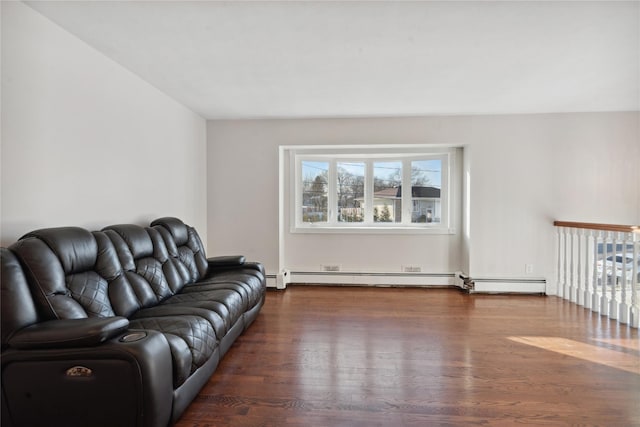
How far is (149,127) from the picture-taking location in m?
3.24

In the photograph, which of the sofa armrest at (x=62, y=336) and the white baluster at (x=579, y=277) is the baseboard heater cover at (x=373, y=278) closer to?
the white baluster at (x=579, y=277)

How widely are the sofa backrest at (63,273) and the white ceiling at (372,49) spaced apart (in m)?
1.40

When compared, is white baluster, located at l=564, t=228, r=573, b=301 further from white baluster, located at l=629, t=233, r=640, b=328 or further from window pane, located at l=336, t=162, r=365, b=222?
window pane, located at l=336, t=162, r=365, b=222

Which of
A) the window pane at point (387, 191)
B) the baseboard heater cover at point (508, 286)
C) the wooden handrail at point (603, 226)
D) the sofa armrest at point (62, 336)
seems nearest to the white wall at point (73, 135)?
the sofa armrest at point (62, 336)

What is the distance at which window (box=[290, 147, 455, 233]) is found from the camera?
4.74 metres

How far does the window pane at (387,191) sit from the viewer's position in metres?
4.83

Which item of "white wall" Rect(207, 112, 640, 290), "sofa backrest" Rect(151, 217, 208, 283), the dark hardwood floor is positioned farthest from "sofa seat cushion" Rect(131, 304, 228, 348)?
"white wall" Rect(207, 112, 640, 290)

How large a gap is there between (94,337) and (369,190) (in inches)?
155

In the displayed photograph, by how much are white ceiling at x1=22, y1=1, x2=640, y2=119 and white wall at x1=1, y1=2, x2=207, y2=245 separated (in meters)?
0.17

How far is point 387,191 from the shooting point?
4855 millimetres

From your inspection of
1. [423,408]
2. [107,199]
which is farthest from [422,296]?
[107,199]

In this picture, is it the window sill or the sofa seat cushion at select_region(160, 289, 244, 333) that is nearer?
the sofa seat cushion at select_region(160, 289, 244, 333)

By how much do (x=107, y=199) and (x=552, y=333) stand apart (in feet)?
13.3

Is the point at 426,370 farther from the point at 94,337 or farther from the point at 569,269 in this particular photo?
the point at 569,269
